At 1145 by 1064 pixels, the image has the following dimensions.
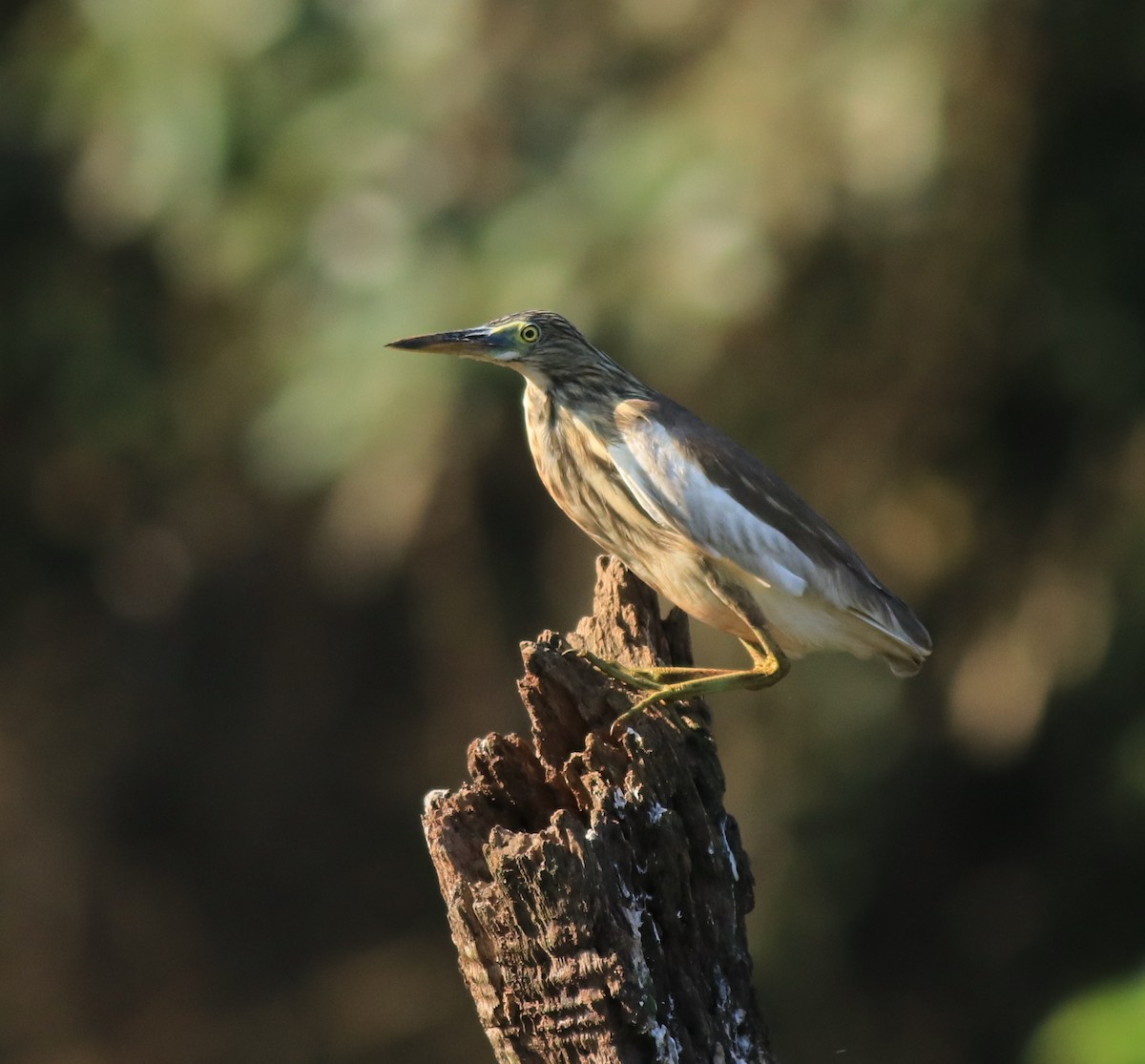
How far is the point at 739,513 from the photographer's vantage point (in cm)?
490

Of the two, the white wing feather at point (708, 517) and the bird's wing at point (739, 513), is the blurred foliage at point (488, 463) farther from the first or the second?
the white wing feather at point (708, 517)

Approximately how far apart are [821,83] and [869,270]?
104 centimetres

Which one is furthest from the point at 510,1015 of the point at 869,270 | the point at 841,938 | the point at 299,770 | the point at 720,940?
the point at 299,770

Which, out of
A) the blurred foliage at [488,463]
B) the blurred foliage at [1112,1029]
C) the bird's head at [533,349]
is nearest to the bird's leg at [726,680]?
the bird's head at [533,349]

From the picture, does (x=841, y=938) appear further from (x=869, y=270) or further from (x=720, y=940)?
(x=720, y=940)

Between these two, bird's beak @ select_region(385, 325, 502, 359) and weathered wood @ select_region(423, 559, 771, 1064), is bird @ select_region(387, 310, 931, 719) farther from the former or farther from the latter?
weathered wood @ select_region(423, 559, 771, 1064)

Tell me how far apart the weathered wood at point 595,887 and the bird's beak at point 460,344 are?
1.25 m

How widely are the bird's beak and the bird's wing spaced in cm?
43

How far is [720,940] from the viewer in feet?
12.8

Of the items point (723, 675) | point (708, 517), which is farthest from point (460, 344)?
point (723, 675)

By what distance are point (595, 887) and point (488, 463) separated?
7.57 m

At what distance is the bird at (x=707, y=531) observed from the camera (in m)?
4.86

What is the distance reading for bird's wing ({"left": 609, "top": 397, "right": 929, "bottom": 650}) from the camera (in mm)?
4848

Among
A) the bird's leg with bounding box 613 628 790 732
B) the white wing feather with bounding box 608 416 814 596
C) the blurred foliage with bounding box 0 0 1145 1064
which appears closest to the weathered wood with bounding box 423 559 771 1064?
the bird's leg with bounding box 613 628 790 732
